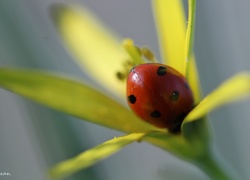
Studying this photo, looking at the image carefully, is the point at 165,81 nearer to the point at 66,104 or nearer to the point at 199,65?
the point at 66,104

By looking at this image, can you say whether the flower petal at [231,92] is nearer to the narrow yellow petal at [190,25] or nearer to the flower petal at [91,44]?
the narrow yellow petal at [190,25]

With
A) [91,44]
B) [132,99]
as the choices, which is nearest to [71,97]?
[132,99]

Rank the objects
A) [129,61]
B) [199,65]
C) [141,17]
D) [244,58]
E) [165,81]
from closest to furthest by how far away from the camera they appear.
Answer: [165,81] → [129,61] → [199,65] → [244,58] → [141,17]

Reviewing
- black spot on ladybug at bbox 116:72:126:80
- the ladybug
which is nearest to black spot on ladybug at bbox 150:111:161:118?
the ladybug

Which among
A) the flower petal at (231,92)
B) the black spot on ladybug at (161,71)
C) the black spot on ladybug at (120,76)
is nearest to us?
the flower petal at (231,92)

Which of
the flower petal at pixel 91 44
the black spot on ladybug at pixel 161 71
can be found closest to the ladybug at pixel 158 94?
the black spot on ladybug at pixel 161 71

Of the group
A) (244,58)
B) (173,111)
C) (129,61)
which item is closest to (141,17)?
(244,58)

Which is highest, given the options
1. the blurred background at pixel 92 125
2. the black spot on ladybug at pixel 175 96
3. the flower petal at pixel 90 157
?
the flower petal at pixel 90 157
